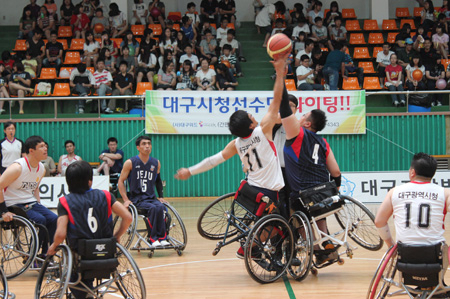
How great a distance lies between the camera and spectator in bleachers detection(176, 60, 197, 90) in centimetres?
1374

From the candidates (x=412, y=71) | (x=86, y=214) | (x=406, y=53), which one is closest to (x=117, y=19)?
(x=406, y=53)

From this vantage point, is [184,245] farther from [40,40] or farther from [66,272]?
[40,40]

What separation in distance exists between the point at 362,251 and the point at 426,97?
7.06 m

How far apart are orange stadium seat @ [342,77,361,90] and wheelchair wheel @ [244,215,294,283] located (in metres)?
9.12

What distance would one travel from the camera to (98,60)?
46.2 feet

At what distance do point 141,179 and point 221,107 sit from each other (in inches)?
227

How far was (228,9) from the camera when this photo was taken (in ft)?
54.4

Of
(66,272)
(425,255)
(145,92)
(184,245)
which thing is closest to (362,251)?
(184,245)

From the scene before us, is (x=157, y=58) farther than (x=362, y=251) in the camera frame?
Yes

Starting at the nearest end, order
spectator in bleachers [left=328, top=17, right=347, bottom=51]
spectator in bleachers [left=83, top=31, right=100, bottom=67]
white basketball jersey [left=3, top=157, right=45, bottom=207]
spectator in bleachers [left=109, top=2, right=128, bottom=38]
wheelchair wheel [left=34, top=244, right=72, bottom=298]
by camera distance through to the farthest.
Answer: wheelchair wheel [left=34, top=244, right=72, bottom=298] → white basketball jersey [left=3, top=157, right=45, bottom=207] → spectator in bleachers [left=83, top=31, right=100, bottom=67] → spectator in bleachers [left=328, top=17, right=347, bottom=51] → spectator in bleachers [left=109, top=2, right=128, bottom=38]

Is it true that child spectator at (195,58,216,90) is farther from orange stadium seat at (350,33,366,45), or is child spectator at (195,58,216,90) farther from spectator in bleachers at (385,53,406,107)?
orange stadium seat at (350,33,366,45)

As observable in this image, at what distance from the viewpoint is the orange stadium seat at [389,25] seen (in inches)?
646

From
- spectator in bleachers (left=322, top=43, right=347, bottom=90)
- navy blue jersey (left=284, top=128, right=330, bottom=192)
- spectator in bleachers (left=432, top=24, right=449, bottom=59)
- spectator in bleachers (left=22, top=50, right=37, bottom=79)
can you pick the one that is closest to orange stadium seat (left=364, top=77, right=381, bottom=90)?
spectator in bleachers (left=322, top=43, right=347, bottom=90)

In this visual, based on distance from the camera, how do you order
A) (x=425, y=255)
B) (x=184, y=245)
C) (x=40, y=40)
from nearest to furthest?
1. (x=425, y=255)
2. (x=184, y=245)
3. (x=40, y=40)
